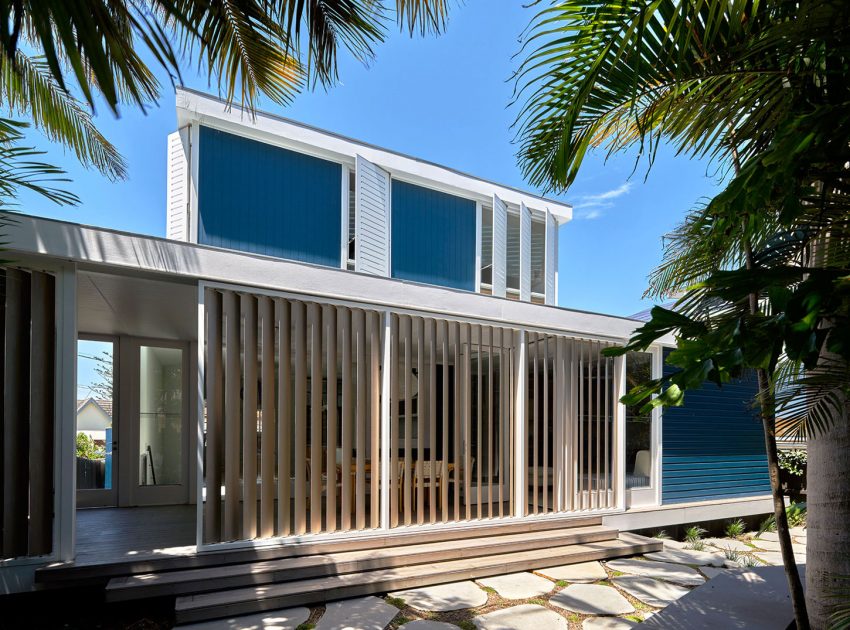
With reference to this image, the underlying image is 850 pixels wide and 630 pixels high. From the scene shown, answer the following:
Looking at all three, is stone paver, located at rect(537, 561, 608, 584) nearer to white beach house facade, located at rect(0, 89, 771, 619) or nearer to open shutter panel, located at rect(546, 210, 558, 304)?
white beach house facade, located at rect(0, 89, 771, 619)

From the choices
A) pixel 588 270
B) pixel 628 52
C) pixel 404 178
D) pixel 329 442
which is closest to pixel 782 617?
pixel 628 52

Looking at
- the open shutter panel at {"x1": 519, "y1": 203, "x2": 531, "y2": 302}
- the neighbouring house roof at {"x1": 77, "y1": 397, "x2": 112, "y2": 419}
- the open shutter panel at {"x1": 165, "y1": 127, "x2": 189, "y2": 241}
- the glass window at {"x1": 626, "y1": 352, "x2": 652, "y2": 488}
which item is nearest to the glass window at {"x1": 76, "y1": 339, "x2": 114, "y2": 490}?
the neighbouring house roof at {"x1": 77, "y1": 397, "x2": 112, "y2": 419}

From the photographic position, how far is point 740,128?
92.7 inches

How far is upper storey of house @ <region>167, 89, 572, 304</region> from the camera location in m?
8.05

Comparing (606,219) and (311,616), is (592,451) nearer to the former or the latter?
(311,616)

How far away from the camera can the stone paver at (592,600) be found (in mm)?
4992

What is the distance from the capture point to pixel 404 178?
9.79 m

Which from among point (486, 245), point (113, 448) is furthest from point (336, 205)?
point (113, 448)

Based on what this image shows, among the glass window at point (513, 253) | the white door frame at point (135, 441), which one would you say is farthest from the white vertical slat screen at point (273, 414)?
the glass window at point (513, 253)

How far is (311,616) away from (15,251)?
3715mm

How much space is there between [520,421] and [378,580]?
2.72 metres

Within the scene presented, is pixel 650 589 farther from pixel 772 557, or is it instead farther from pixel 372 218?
pixel 372 218

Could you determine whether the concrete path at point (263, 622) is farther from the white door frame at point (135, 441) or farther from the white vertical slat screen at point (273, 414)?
the white door frame at point (135, 441)

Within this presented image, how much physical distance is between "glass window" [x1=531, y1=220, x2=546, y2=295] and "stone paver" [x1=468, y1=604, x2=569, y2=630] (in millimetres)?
7496
